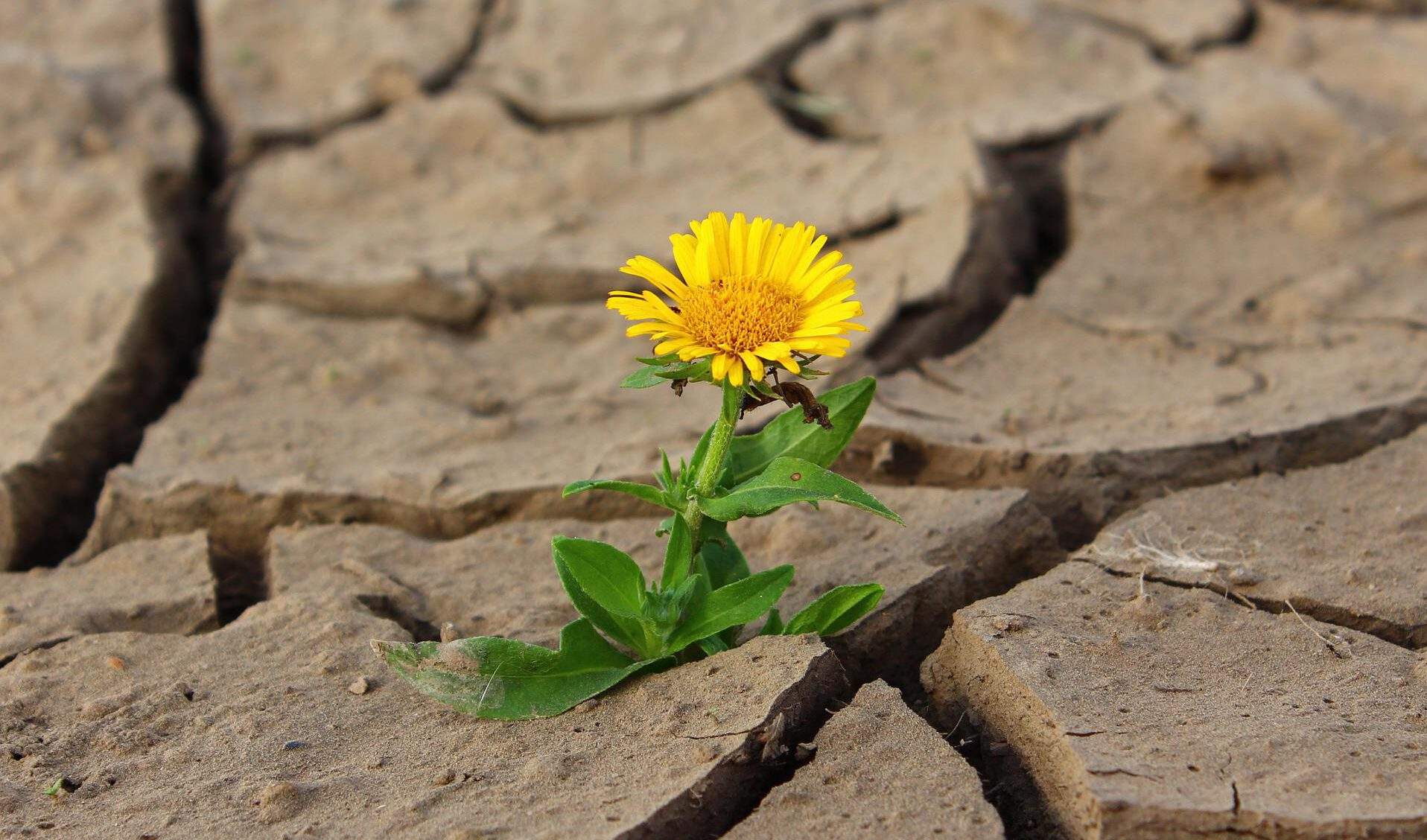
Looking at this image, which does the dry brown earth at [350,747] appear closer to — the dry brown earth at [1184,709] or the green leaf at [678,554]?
the green leaf at [678,554]

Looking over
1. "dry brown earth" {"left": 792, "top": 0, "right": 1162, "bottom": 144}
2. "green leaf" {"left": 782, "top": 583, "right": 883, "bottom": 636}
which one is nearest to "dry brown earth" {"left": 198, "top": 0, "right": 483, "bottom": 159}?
"dry brown earth" {"left": 792, "top": 0, "right": 1162, "bottom": 144}

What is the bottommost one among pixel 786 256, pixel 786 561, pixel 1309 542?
pixel 1309 542

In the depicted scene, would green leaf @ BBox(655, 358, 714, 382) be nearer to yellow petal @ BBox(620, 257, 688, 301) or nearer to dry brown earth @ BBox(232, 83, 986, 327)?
yellow petal @ BBox(620, 257, 688, 301)

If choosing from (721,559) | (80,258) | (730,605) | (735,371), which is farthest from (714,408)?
(80,258)

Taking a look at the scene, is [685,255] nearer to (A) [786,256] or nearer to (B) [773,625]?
(A) [786,256]

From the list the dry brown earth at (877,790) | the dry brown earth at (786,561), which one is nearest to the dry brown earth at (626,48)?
the dry brown earth at (786,561)

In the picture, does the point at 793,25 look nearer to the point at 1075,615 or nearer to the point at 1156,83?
the point at 1156,83

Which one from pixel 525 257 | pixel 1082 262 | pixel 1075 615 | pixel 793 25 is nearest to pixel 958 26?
pixel 793 25
